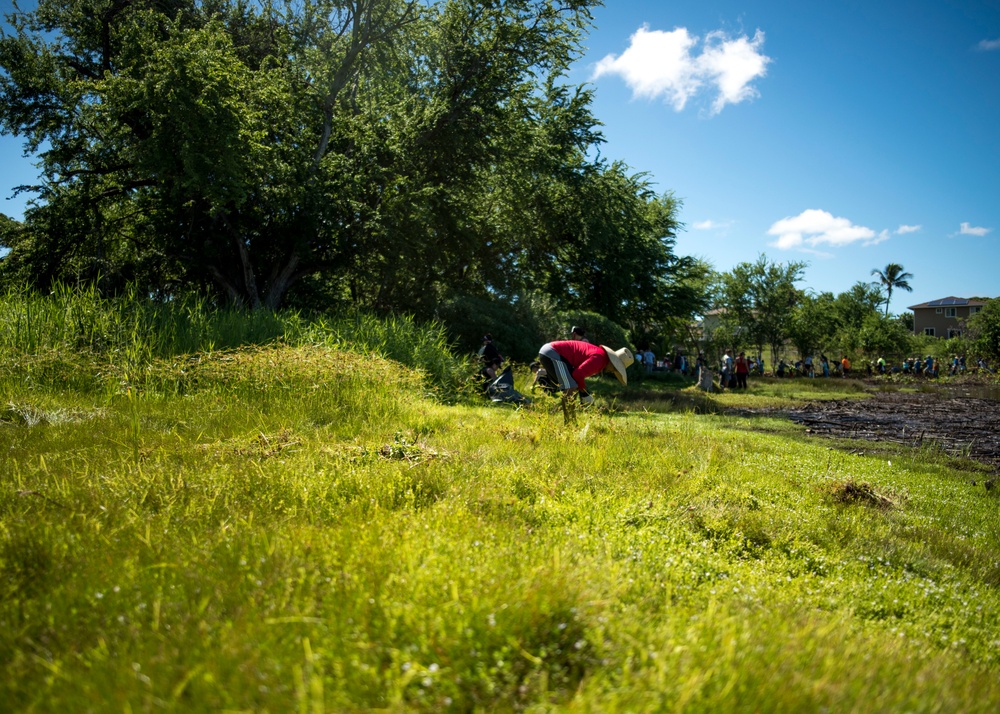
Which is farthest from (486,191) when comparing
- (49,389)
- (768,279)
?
(768,279)

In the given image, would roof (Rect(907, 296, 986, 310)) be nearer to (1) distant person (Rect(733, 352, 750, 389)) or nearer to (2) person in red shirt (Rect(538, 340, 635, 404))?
(1) distant person (Rect(733, 352, 750, 389))

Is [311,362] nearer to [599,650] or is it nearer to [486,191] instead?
[599,650]

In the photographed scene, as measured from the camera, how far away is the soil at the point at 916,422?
1250 cm

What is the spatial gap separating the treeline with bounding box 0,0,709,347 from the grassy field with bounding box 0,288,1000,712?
11.1m

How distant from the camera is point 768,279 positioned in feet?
182

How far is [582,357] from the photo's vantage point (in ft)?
33.4

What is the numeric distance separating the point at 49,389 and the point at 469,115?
1838 centimetres

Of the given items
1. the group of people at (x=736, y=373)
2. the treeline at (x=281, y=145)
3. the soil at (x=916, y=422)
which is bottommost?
the soil at (x=916, y=422)

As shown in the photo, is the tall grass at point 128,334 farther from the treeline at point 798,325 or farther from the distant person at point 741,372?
the treeline at point 798,325

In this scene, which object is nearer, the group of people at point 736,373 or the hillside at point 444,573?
the hillside at point 444,573

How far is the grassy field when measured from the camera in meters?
2.24

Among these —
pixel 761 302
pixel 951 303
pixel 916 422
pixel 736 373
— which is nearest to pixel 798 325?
pixel 761 302

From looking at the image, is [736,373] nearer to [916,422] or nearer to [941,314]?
[916,422]

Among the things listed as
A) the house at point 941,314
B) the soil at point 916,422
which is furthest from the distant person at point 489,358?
the house at point 941,314
